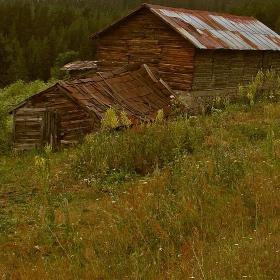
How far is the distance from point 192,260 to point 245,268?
496 millimetres

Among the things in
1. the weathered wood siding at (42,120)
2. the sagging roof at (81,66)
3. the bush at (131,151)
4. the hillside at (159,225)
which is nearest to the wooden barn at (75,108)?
the weathered wood siding at (42,120)

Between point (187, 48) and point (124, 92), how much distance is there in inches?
155

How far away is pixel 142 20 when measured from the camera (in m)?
19.8

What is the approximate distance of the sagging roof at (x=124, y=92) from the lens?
48.9 feet

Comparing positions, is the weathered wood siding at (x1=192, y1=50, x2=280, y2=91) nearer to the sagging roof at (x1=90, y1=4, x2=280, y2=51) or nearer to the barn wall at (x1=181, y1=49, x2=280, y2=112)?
the barn wall at (x1=181, y1=49, x2=280, y2=112)

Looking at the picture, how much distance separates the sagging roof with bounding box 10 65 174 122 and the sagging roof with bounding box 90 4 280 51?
8.12ft

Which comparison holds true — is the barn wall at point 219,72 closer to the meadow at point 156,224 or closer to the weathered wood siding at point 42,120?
the weathered wood siding at point 42,120

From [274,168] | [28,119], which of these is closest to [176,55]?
[28,119]

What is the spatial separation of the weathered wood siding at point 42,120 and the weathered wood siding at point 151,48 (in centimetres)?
568

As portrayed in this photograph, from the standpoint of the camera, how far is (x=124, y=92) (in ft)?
54.4

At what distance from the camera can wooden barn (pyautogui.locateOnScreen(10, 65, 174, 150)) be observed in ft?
49.0

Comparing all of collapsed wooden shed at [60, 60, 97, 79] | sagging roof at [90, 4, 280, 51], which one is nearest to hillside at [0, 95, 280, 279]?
sagging roof at [90, 4, 280, 51]

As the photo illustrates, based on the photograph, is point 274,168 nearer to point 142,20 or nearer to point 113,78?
point 113,78

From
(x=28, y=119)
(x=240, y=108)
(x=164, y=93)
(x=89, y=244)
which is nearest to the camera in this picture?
(x=89, y=244)
